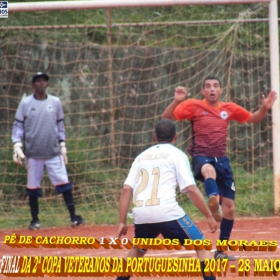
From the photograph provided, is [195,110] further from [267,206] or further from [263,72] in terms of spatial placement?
[263,72]

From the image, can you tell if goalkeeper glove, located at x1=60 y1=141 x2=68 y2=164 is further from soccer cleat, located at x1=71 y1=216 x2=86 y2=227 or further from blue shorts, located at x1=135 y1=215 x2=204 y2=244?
blue shorts, located at x1=135 y1=215 x2=204 y2=244

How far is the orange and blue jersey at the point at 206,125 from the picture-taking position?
966 cm

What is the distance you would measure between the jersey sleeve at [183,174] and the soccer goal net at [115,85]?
6.55 metres

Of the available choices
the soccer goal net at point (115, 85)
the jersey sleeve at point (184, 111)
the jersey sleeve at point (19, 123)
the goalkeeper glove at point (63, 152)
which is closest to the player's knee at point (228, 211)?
the jersey sleeve at point (184, 111)

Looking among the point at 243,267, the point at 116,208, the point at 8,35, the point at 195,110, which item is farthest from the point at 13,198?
the point at 243,267

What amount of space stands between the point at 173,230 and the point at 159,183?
39cm

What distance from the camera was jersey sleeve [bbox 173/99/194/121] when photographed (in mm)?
9734

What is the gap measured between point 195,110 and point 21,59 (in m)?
5.41

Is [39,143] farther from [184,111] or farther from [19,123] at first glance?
[184,111]

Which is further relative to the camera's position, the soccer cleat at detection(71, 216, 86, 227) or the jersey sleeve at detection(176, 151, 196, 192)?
the soccer cleat at detection(71, 216, 86, 227)

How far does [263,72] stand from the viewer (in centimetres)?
1483

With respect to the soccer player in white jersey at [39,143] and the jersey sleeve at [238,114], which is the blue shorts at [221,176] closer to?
the jersey sleeve at [238,114]

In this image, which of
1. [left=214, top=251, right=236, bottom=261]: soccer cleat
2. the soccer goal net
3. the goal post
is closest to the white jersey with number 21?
[left=214, top=251, right=236, bottom=261]: soccer cleat

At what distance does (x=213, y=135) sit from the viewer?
31.8ft
